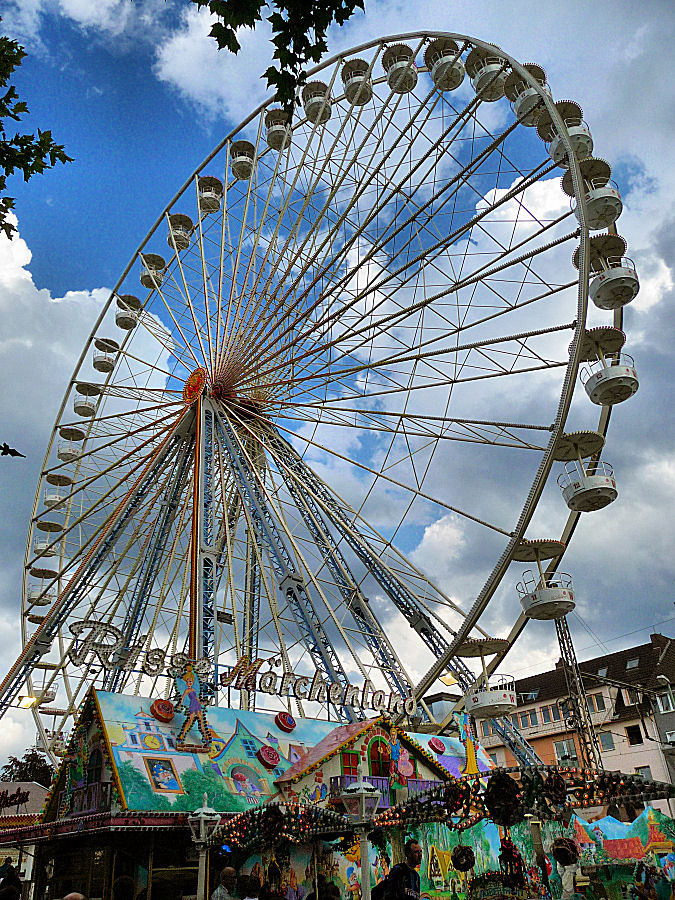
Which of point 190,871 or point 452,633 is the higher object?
point 452,633

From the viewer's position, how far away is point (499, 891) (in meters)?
13.7

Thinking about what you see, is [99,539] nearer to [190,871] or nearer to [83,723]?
[83,723]

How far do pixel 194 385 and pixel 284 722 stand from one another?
34.8 feet

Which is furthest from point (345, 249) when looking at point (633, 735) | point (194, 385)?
point (633, 735)

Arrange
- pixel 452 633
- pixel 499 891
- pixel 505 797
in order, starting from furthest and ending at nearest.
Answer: pixel 452 633, pixel 499 891, pixel 505 797

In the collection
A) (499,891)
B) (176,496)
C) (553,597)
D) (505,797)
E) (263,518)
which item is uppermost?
(176,496)

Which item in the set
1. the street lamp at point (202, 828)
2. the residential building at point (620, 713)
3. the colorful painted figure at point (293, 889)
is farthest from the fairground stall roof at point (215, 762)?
the residential building at point (620, 713)

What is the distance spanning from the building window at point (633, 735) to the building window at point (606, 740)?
928mm

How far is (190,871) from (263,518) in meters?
8.76

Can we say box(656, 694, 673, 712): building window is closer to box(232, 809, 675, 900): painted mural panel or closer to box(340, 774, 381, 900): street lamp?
box(232, 809, 675, 900): painted mural panel

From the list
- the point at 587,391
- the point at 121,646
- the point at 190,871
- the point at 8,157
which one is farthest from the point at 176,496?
the point at 8,157

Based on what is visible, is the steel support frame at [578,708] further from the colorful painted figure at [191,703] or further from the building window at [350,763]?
the colorful painted figure at [191,703]

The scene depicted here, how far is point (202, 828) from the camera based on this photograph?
12750 millimetres

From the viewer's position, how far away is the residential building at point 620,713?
116 feet
